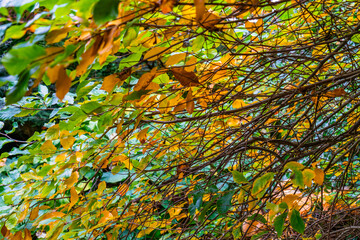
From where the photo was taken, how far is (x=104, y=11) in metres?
0.49

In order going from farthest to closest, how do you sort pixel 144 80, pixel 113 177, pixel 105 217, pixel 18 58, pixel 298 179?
pixel 113 177, pixel 105 217, pixel 144 80, pixel 298 179, pixel 18 58

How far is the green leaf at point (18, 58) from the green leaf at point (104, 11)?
104 mm

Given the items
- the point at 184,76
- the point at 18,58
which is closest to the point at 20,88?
the point at 18,58

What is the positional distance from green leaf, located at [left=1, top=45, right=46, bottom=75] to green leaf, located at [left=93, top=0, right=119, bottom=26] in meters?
0.10

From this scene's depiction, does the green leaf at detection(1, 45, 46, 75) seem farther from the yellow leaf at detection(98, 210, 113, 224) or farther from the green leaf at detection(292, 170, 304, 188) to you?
the yellow leaf at detection(98, 210, 113, 224)

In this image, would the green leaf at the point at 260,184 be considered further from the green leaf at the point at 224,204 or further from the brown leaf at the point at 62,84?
the brown leaf at the point at 62,84

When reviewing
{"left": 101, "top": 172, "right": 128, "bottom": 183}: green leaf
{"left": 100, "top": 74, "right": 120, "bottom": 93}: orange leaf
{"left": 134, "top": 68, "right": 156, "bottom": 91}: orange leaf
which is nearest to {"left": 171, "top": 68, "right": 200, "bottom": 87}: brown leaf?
{"left": 134, "top": 68, "right": 156, "bottom": 91}: orange leaf

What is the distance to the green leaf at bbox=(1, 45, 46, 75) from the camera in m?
0.45

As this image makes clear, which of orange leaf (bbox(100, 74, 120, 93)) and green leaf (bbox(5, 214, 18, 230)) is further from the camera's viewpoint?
green leaf (bbox(5, 214, 18, 230))

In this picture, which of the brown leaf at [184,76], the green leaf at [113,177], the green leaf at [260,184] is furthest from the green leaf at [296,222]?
the green leaf at [113,177]

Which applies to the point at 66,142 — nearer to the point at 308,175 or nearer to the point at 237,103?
the point at 237,103

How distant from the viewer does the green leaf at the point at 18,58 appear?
0.45m

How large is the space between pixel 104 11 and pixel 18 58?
A: 5.6 inches

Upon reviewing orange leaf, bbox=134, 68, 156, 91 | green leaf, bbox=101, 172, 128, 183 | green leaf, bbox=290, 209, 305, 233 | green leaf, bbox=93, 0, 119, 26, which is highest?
green leaf, bbox=93, 0, 119, 26
